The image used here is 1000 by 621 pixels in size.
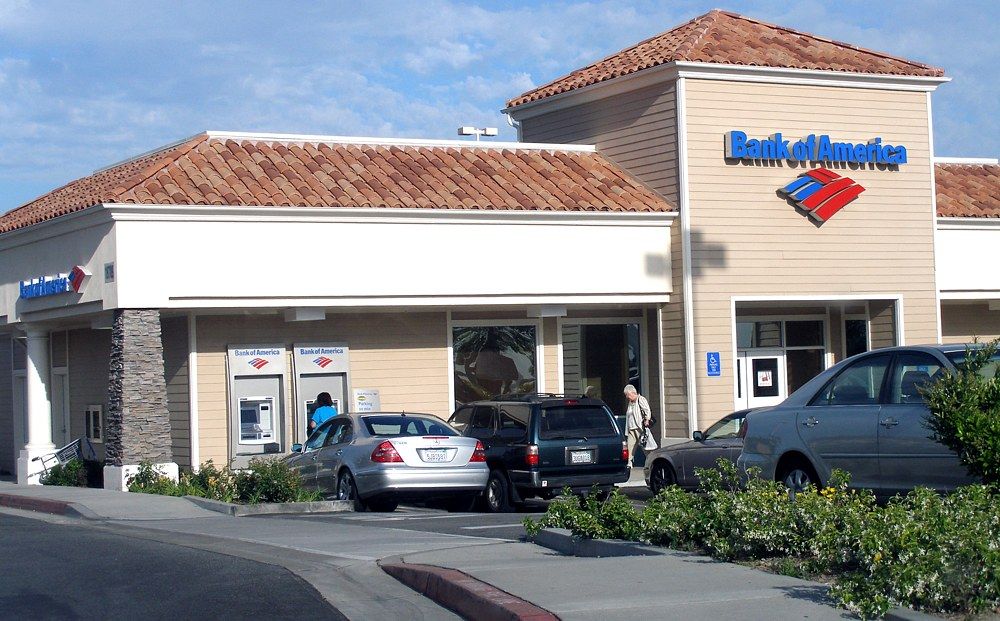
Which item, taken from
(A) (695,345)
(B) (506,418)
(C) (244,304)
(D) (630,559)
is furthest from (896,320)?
(D) (630,559)

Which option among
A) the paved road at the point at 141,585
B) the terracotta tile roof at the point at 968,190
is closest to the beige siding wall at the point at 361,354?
the paved road at the point at 141,585

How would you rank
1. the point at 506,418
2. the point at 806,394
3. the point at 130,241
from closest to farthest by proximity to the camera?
the point at 806,394, the point at 506,418, the point at 130,241

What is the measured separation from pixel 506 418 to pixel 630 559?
352 inches

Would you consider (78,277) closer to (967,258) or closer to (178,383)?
(178,383)

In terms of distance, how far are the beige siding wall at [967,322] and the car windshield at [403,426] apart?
15.2m

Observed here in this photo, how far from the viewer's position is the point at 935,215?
2656 cm

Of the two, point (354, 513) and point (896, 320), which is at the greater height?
point (896, 320)

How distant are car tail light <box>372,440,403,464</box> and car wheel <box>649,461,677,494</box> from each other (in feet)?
14.2

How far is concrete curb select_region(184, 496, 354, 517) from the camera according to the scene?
17.7m

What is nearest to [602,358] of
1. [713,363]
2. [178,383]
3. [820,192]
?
[713,363]

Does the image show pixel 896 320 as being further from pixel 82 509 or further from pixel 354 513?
pixel 82 509

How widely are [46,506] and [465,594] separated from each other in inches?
479

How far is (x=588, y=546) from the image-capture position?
11148 millimetres

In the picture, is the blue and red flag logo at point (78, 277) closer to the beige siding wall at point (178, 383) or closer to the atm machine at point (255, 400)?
the beige siding wall at point (178, 383)
